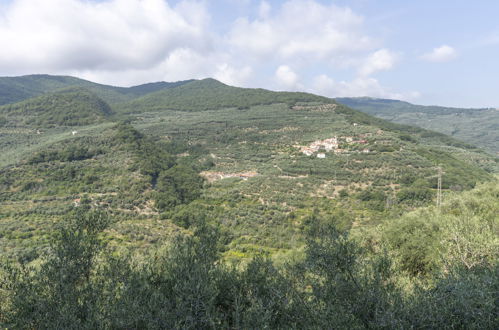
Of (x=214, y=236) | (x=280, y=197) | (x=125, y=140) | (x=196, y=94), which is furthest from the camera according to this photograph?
(x=196, y=94)

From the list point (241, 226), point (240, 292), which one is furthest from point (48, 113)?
point (240, 292)

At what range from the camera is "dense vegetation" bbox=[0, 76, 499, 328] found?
22.7 feet

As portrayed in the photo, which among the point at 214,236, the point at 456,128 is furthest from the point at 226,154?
the point at 456,128

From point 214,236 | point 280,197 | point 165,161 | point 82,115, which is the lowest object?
point 280,197

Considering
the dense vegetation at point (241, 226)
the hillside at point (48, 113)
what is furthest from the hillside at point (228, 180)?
the hillside at point (48, 113)

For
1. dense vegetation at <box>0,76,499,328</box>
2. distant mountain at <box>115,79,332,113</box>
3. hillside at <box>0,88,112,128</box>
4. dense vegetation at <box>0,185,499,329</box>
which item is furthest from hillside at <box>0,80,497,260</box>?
distant mountain at <box>115,79,332,113</box>

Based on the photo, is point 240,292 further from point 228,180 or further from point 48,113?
point 48,113

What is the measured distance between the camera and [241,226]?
32.3 m

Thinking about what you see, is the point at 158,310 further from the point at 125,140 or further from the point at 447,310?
the point at 125,140

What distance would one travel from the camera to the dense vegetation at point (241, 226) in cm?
693

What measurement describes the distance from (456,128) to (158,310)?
21719 centimetres

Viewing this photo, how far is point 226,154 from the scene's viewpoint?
6988 centimetres

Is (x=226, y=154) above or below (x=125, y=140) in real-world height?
below

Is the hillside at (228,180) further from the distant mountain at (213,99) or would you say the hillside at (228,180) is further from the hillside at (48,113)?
the distant mountain at (213,99)
